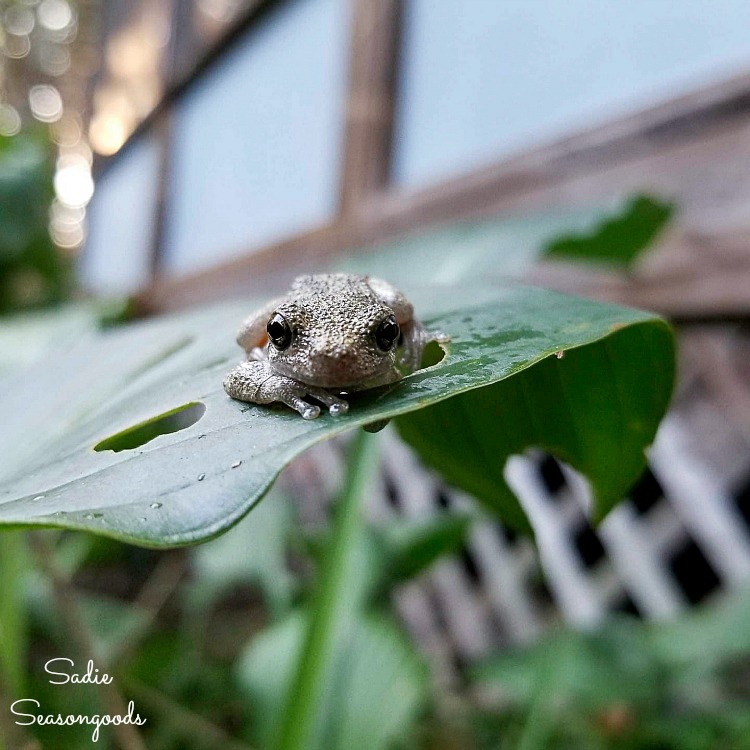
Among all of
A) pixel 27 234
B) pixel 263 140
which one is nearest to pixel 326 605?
pixel 27 234

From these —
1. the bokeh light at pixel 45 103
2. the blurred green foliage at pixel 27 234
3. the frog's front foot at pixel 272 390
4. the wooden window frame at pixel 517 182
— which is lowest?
the frog's front foot at pixel 272 390

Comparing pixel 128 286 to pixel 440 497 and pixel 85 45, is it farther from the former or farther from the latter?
pixel 85 45

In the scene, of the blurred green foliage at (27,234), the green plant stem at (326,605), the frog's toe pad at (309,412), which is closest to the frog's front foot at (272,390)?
the frog's toe pad at (309,412)

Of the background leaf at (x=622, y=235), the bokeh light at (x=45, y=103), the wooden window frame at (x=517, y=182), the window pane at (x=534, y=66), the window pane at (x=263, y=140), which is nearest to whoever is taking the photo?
the background leaf at (x=622, y=235)

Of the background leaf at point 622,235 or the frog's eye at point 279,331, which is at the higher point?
the background leaf at point 622,235

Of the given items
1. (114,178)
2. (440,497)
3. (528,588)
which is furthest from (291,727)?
(114,178)

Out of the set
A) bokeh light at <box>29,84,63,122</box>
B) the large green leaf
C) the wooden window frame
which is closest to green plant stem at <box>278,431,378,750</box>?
the large green leaf

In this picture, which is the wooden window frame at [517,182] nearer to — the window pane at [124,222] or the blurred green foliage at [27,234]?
the blurred green foliage at [27,234]
